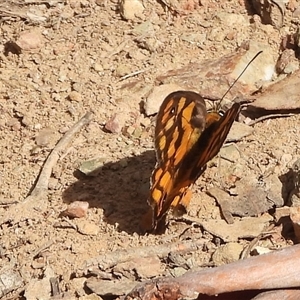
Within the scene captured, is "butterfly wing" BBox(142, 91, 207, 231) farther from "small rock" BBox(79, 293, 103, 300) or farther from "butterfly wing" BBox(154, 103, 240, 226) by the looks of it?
"small rock" BBox(79, 293, 103, 300)

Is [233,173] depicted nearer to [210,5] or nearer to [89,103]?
[89,103]

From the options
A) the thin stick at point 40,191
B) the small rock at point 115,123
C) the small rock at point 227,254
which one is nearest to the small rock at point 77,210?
the thin stick at point 40,191

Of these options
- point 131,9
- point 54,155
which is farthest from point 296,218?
point 131,9

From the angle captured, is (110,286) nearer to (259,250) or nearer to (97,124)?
(259,250)

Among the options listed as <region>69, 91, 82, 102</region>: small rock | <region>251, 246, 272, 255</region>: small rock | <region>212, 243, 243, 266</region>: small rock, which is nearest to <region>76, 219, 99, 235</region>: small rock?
<region>212, 243, 243, 266</region>: small rock

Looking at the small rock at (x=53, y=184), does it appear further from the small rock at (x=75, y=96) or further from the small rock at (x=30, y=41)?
the small rock at (x=30, y=41)
